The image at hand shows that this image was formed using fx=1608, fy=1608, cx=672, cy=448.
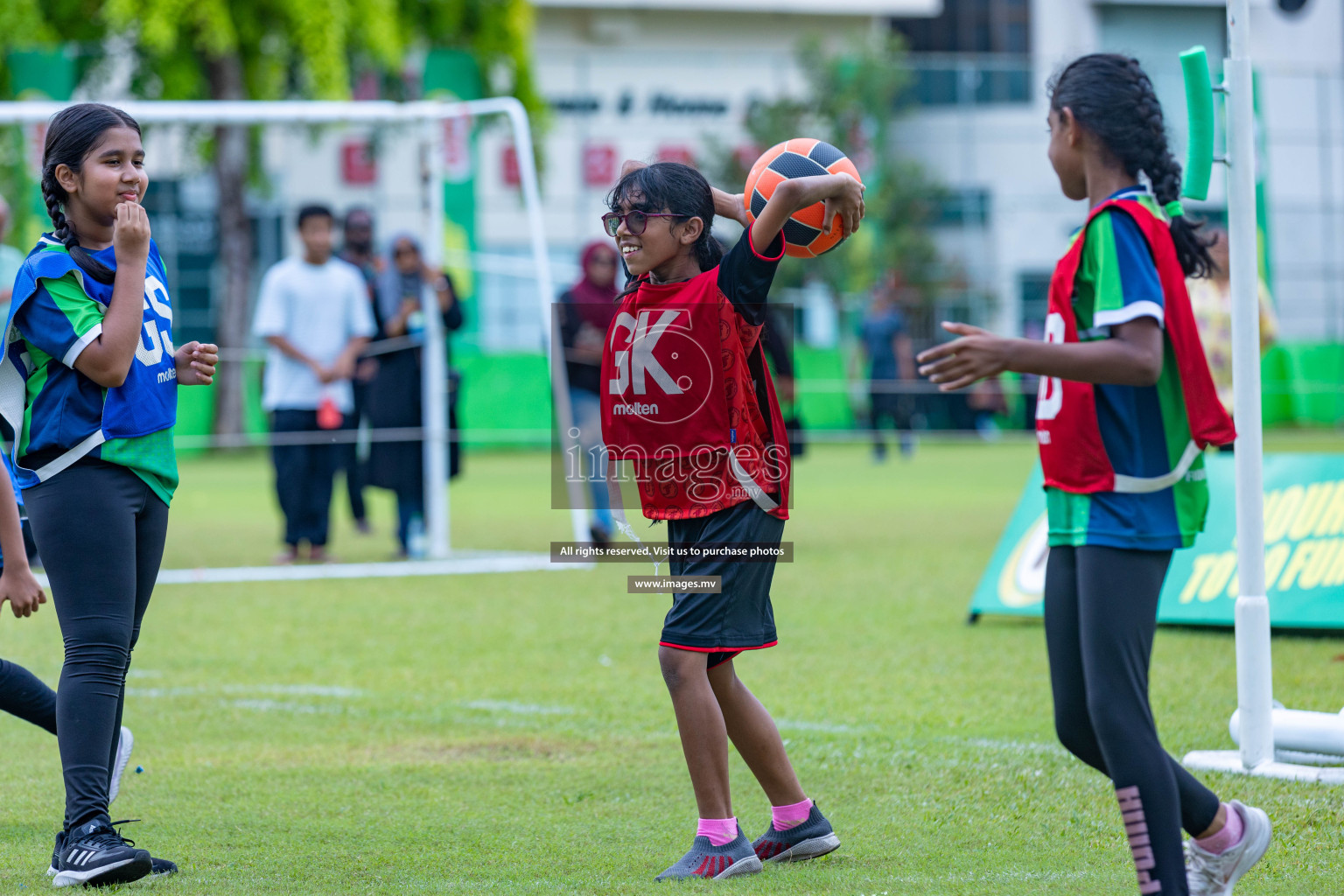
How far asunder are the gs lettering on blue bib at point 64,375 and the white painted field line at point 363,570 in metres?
6.15

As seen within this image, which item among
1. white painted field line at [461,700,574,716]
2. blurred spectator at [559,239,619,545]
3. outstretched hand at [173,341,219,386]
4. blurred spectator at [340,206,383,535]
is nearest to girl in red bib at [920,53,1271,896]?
outstretched hand at [173,341,219,386]

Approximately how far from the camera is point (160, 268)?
4117 mm

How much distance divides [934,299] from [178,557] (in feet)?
80.5

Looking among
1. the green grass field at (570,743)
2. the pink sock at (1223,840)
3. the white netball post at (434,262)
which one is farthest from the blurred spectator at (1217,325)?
the pink sock at (1223,840)

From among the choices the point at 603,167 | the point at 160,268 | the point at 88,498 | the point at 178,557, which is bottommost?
the point at 178,557

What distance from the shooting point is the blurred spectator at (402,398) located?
36.6 feet

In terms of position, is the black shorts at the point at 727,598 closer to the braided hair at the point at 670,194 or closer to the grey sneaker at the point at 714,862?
the grey sneaker at the point at 714,862

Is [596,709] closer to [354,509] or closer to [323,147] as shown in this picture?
[354,509]

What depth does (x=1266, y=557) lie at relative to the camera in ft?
24.3

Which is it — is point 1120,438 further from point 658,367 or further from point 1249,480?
point 1249,480

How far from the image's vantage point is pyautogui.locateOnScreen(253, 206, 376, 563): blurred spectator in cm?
1041

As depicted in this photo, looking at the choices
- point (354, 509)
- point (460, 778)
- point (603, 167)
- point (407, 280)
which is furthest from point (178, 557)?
point (603, 167)

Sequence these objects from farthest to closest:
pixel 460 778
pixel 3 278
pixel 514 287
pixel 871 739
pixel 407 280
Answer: pixel 514 287 → pixel 407 280 → pixel 3 278 → pixel 871 739 → pixel 460 778

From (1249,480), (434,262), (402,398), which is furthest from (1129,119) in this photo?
(402,398)
